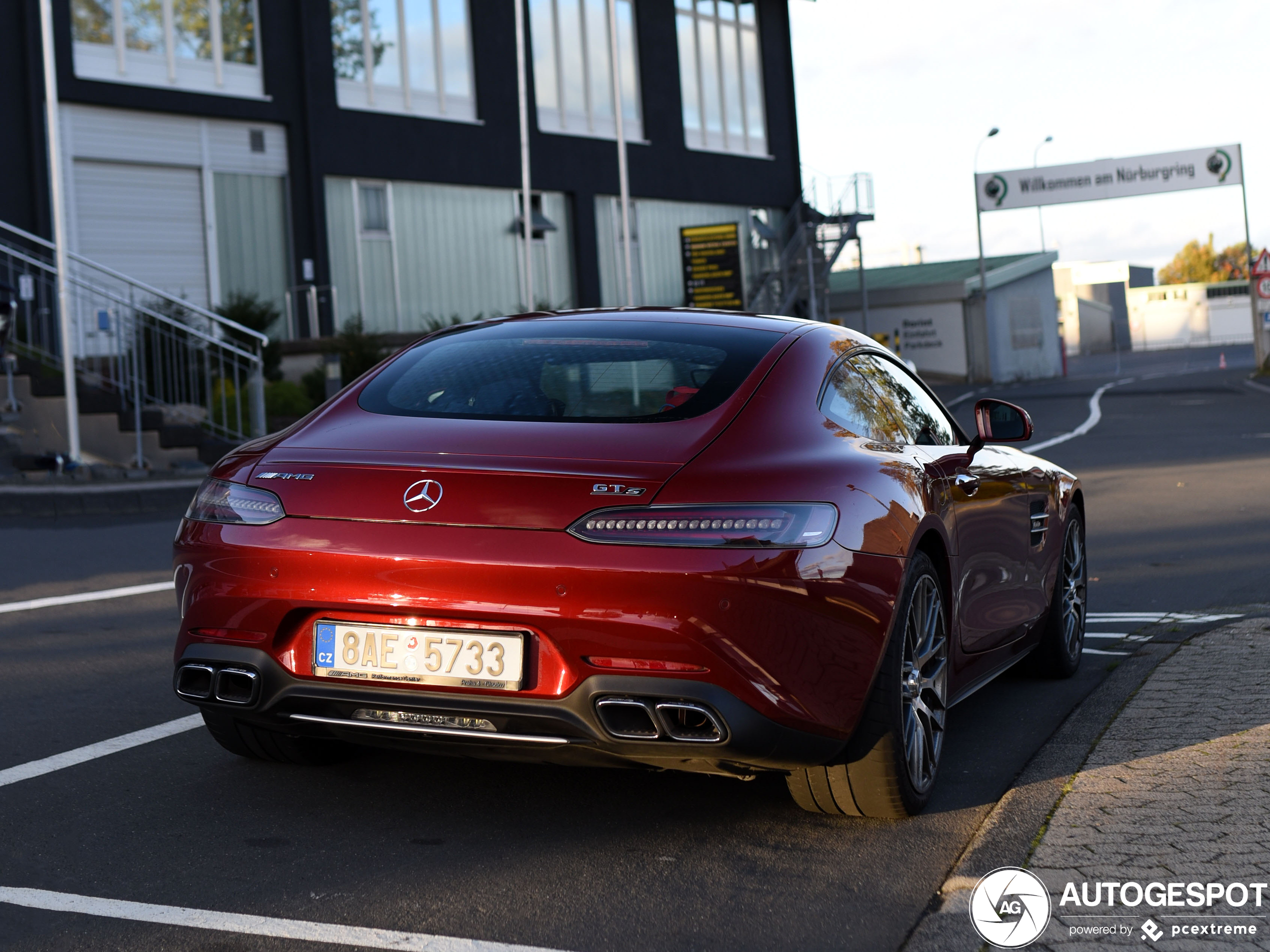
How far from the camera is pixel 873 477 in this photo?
13.3 ft

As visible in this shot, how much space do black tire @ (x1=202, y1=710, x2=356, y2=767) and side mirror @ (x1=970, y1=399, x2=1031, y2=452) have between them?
2417 mm

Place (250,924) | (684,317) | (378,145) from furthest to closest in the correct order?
(378,145)
(684,317)
(250,924)

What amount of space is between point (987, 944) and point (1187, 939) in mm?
427

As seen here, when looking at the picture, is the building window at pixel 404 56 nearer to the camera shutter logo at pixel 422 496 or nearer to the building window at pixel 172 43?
the building window at pixel 172 43

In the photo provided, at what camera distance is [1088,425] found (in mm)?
25109

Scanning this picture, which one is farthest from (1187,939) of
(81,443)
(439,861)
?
(81,443)

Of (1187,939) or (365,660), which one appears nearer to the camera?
(1187,939)

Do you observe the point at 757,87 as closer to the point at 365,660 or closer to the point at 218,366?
the point at 218,366

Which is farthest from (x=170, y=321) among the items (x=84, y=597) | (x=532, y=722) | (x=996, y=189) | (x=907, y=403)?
(x=996, y=189)

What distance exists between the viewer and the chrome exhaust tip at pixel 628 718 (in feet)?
11.8

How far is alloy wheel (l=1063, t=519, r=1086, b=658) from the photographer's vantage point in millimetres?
6219

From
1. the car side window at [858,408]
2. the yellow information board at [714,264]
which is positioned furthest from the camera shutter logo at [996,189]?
the car side window at [858,408]

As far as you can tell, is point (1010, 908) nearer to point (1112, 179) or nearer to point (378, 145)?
point (378, 145)

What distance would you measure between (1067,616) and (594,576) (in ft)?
10.8
